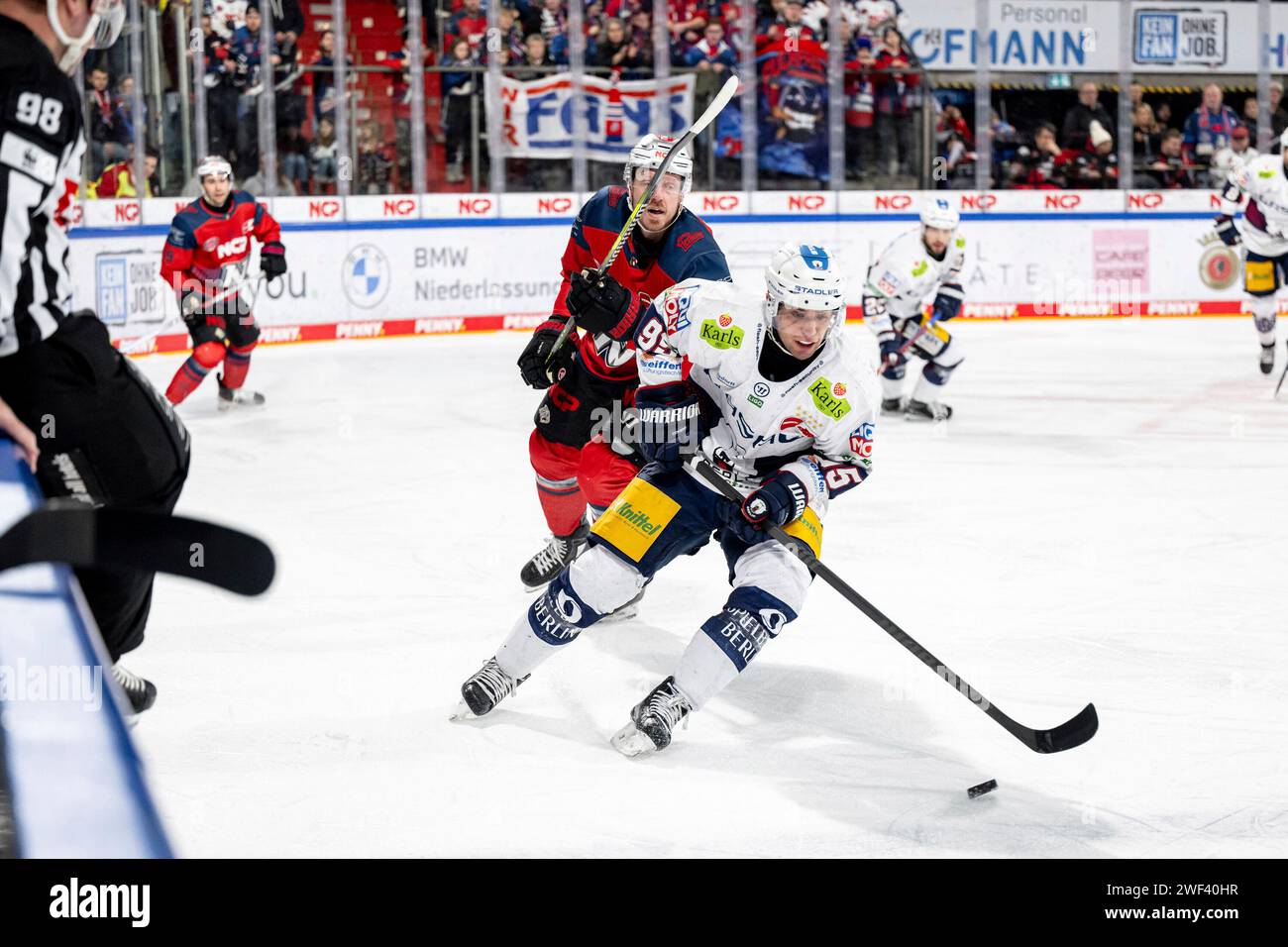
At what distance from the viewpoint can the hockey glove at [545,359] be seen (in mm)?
4078

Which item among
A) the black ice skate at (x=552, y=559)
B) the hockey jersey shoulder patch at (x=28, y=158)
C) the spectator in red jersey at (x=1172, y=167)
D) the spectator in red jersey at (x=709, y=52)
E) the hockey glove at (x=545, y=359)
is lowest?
the black ice skate at (x=552, y=559)

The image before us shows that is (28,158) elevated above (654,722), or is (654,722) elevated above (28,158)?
(28,158)

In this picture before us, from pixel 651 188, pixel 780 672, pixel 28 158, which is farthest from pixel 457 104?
pixel 28 158

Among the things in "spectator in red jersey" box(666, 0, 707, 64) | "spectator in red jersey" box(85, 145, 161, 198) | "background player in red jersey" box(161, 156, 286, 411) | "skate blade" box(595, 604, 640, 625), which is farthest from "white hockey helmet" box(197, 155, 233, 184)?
"spectator in red jersey" box(666, 0, 707, 64)

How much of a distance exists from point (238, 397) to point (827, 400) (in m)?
5.29

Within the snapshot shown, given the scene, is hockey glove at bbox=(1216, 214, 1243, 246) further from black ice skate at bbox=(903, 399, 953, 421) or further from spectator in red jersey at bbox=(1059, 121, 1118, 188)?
spectator in red jersey at bbox=(1059, 121, 1118, 188)

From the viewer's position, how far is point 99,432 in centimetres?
186

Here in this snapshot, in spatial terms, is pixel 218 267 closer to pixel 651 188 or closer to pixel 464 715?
pixel 651 188

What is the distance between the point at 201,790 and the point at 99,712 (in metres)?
2.02

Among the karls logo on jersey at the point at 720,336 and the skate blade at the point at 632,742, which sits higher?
the karls logo on jersey at the point at 720,336

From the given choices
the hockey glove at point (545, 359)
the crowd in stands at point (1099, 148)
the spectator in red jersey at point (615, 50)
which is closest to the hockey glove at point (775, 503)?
the hockey glove at point (545, 359)

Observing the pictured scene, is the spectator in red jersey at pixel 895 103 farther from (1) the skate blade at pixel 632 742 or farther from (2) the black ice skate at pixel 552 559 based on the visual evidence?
(1) the skate blade at pixel 632 742
